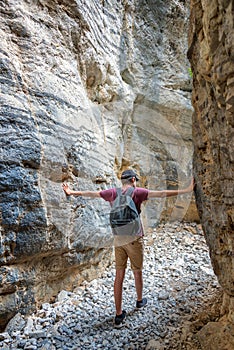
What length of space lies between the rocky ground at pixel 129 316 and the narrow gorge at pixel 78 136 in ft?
0.56

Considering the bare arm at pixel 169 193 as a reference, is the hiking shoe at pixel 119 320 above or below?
below

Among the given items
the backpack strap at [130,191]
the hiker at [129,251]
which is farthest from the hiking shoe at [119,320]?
the backpack strap at [130,191]

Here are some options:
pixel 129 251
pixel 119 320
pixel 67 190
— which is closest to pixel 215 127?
pixel 129 251

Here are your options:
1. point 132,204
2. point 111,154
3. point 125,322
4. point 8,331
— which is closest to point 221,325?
point 125,322

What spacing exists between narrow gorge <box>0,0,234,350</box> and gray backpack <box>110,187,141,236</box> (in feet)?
2.18

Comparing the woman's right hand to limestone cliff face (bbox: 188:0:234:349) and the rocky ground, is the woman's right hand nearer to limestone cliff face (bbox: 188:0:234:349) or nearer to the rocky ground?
the rocky ground

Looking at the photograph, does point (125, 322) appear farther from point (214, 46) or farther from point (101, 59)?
point (101, 59)

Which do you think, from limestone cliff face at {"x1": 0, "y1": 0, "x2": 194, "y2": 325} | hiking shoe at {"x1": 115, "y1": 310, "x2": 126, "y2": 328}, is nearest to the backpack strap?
limestone cliff face at {"x1": 0, "y1": 0, "x2": 194, "y2": 325}

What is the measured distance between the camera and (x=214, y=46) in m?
1.67

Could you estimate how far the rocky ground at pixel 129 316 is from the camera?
2.57 metres

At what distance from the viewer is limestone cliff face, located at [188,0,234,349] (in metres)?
1.57

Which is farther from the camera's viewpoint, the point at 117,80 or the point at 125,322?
the point at 117,80

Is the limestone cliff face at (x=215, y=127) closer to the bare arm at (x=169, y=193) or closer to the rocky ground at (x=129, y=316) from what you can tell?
the bare arm at (x=169, y=193)

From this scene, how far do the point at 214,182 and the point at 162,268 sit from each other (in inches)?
104
